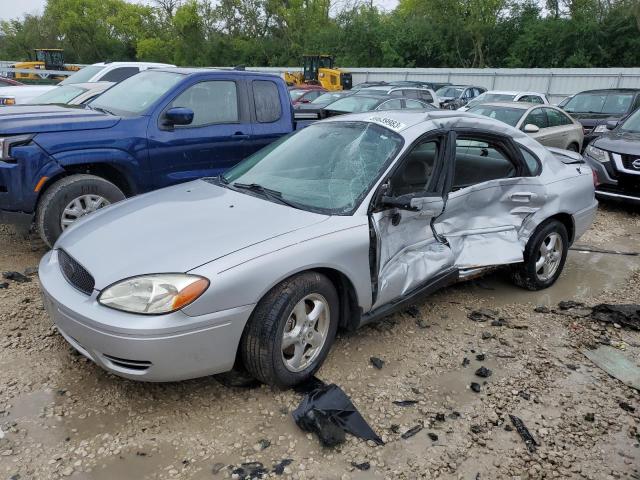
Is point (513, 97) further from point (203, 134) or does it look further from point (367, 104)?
point (203, 134)

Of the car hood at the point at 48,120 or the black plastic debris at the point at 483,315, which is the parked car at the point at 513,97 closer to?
the black plastic debris at the point at 483,315

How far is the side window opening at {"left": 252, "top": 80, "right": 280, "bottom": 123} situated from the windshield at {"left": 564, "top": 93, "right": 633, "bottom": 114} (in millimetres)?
9660

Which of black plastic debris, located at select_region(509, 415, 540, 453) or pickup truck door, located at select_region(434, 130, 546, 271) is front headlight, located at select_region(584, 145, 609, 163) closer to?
pickup truck door, located at select_region(434, 130, 546, 271)

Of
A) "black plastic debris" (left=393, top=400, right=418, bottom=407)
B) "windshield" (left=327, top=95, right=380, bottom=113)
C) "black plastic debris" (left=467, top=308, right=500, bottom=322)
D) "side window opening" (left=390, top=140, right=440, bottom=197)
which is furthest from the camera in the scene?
"windshield" (left=327, top=95, right=380, bottom=113)

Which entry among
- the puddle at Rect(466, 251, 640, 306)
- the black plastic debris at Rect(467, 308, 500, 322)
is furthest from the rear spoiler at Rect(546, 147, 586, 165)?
the black plastic debris at Rect(467, 308, 500, 322)

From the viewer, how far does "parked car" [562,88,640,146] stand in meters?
12.2

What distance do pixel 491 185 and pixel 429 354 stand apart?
149cm

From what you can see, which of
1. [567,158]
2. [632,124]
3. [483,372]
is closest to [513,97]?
[632,124]

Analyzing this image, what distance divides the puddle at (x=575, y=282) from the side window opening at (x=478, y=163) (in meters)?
1.05

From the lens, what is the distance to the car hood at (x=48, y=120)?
4.67 m

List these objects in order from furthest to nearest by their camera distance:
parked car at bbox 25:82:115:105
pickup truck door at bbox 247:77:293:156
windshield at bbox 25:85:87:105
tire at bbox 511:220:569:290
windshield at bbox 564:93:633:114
Answer: 1. windshield at bbox 564:93:633:114
2. windshield at bbox 25:85:87:105
3. parked car at bbox 25:82:115:105
4. pickup truck door at bbox 247:77:293:156
5. tire at bbox 511:220:569:290

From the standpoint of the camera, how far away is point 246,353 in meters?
2.93

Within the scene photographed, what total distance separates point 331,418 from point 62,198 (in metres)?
3.27

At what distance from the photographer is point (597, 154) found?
26.0 feet
